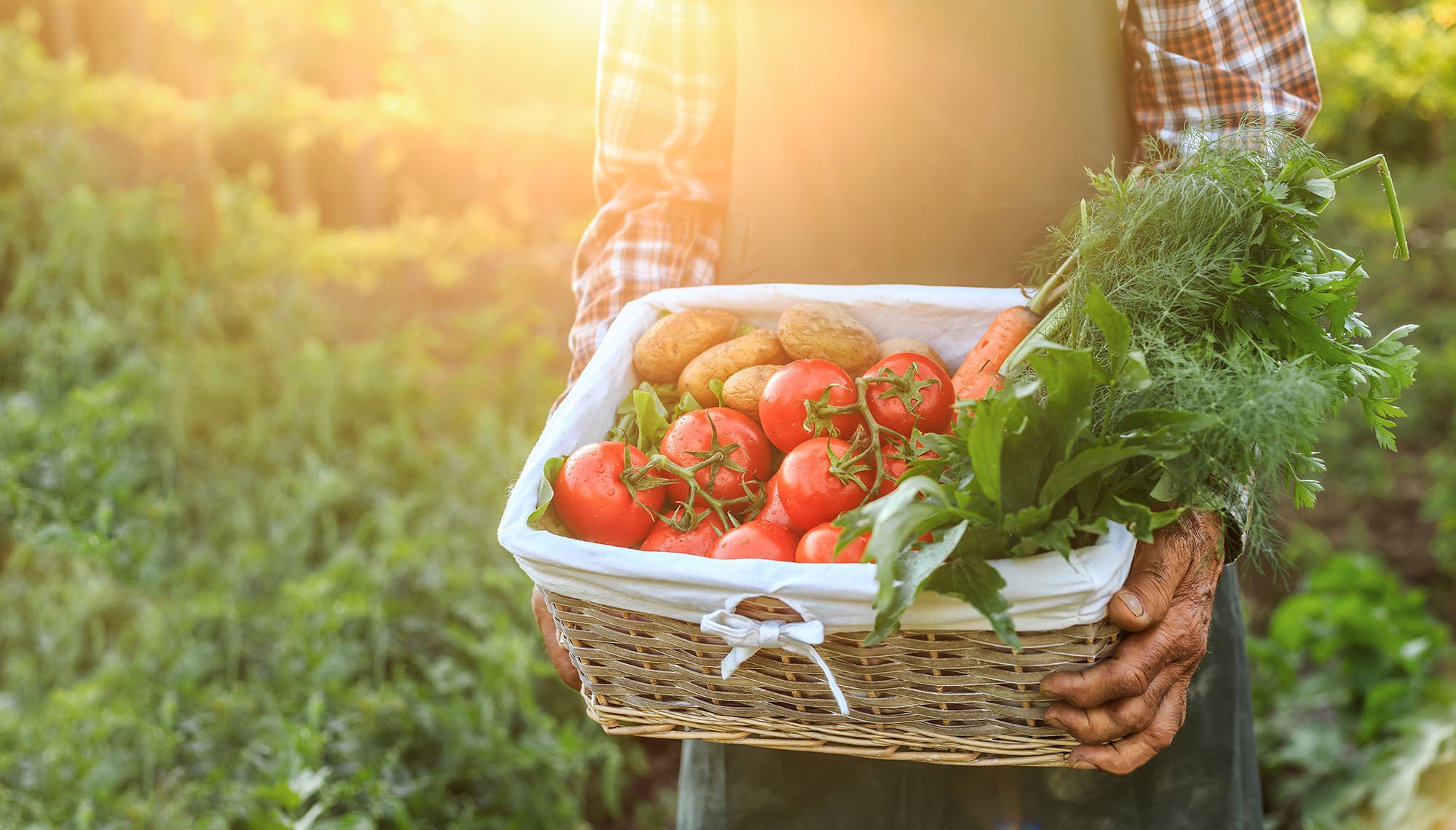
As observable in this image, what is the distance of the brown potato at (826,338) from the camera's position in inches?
54.0

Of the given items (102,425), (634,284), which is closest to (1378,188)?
(634,284)

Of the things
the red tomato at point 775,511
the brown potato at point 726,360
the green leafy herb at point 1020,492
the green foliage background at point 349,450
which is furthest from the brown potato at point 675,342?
the green foliage background at point 349,450

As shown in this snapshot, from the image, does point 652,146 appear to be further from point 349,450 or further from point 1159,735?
point 349,450

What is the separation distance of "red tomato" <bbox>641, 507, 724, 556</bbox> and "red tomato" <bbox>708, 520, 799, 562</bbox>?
41mm

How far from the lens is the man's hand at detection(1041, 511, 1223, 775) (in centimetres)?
104

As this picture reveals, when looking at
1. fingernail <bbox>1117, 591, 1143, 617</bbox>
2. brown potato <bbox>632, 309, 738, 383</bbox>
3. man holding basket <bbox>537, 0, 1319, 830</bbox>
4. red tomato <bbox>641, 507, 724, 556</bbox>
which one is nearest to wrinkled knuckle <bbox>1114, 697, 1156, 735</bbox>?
fingernail <bbox>1117, 591, 1143, 617</bbox>

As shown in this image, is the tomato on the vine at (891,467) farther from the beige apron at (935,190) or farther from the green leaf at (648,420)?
the beige apron at (935,190)

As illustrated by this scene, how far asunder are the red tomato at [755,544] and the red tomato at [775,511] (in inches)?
1.9

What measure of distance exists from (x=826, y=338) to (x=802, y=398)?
0.43ft

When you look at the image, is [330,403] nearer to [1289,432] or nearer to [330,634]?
[330,634]

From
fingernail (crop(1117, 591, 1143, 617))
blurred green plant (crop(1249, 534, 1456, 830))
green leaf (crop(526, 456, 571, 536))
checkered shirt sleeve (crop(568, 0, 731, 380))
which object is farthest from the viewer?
blurred green plant (crop(1249, 534, 1456, 830))

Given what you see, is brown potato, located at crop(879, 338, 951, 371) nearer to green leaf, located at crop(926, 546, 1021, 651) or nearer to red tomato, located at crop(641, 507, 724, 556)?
red tomato, located at crop(641, 507, 724, 556)

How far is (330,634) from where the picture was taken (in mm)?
2496

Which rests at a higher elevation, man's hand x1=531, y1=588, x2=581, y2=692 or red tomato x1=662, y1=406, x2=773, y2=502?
red tomato x1=662, y1=406, x2=773, y2=502
